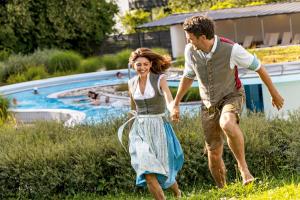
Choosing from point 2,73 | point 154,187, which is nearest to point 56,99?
point 2,73

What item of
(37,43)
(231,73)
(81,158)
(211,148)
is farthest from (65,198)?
(37,43)

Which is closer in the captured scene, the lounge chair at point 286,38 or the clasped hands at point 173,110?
the clasped hands at point 173,110

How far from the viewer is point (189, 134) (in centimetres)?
757

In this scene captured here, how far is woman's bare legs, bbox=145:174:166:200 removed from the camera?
229 inches

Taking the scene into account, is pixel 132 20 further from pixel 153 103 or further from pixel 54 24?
pixel 153 103

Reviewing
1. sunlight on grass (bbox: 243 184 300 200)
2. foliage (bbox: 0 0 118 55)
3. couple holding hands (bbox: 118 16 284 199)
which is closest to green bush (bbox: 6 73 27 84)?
foliage (bbox: 0 0 118 55)

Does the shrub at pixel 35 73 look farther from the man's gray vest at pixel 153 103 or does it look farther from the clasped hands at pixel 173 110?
the clasped hands at pixel 173 110

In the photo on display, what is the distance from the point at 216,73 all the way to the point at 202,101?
40 centimetres

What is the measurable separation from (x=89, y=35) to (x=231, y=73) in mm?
25228

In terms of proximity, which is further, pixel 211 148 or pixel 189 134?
pixel 189 134

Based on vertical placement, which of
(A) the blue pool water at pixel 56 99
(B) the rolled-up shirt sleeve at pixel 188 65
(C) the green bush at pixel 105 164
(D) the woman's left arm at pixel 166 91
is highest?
(B) the rolled-up shirt sleeve at pixel 188 65

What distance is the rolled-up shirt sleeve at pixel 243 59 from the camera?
222 inches

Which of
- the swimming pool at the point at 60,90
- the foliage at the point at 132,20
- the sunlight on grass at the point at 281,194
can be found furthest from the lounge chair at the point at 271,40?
the sunlight on grass at the point at 281,194

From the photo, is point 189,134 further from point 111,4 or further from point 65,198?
point 111,4
